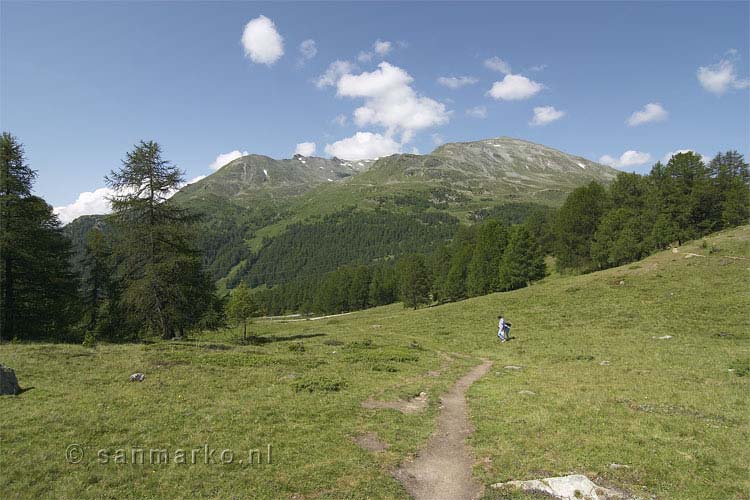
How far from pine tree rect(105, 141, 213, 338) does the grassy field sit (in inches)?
199

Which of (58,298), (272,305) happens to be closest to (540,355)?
(58,298)

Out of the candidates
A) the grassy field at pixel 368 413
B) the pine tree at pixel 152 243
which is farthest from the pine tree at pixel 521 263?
the pine tree at pixel 152 243

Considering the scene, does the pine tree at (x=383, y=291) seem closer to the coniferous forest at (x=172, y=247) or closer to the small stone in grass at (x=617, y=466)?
the coniferous forest at (x=172, y=247)

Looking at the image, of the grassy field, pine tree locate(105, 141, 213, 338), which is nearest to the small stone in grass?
the grassy field

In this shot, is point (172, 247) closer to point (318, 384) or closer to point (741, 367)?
point (318, 384)

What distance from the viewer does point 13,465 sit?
30.9 feet

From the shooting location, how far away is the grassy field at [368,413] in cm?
957

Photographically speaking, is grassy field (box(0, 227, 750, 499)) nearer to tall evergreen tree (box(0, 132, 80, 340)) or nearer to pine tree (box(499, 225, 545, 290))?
tall evergreen tree (box(0, 132, 80, 340))

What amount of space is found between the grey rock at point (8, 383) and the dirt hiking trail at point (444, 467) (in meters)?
15.1

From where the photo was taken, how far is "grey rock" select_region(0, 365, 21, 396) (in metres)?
14.1

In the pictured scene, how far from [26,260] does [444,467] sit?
3569 cm

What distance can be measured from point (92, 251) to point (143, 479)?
41565mm

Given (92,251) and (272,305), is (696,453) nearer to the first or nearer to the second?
(92,251)

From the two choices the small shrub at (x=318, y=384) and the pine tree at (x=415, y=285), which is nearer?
the small shrub at (x=318, y=384)
